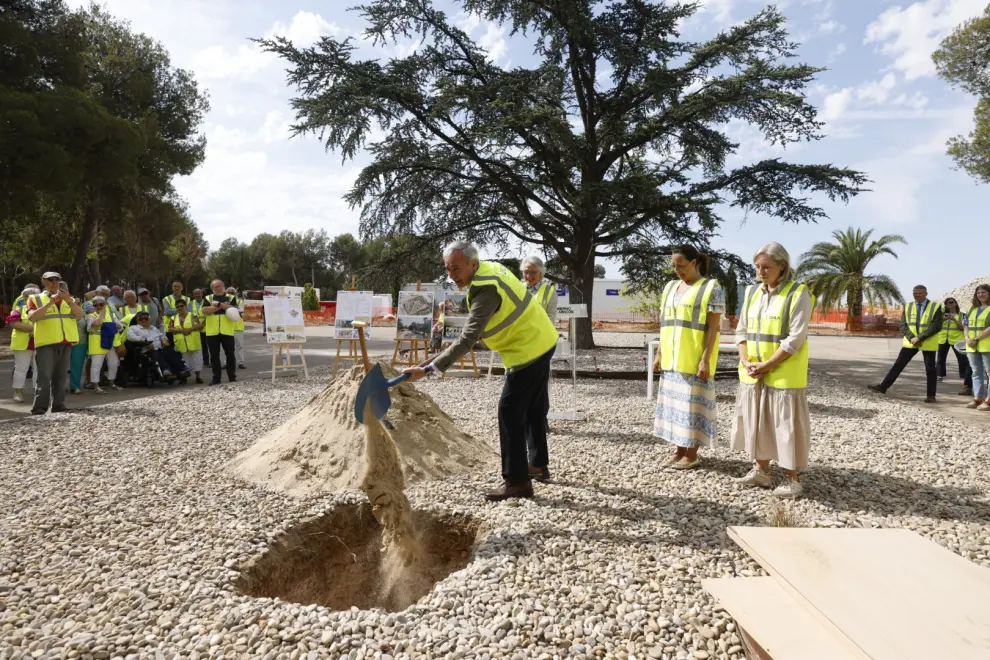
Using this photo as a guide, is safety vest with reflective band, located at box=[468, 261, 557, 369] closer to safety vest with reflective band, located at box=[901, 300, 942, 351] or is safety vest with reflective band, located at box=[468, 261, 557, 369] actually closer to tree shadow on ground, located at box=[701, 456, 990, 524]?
tree shadow on ground, located at box=[701, 456, 990, 524]

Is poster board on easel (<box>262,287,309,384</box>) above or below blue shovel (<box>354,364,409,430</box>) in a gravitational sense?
above

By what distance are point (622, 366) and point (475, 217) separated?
624cm

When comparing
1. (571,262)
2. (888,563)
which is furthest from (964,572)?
→ (571,262)

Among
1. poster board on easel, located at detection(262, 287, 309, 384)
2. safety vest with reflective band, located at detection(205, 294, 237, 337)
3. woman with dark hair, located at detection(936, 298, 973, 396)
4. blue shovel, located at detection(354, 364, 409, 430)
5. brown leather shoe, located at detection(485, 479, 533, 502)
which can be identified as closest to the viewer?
blue shovel, located at detection(354, 364, 409, 430)

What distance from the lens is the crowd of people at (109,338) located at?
24.4ft

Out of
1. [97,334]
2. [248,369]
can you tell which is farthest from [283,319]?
[97,334]

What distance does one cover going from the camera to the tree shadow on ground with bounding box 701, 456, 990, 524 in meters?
4.02

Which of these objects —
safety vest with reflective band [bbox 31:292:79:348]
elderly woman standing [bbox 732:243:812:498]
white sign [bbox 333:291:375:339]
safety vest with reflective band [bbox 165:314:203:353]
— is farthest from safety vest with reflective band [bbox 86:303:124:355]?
elderly woman standing [bbox 732:243:812:498]

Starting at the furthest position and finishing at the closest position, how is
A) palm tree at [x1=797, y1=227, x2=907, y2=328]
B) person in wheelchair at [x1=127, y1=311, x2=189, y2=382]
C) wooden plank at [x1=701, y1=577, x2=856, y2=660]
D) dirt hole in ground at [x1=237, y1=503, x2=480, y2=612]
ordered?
palm tree at [x1=797, y1=227, x2=907, y2=328] → person in wheelchair at [x1=127, y1=311, x2=189, y2=382] → dirt hole in ground at [x1=237, y1=503, x2=480, y2=612] → wooden plank at [x1=701, y1=577, x2=856, y2=660]

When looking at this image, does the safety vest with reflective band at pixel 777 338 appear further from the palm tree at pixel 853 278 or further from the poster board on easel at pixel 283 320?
the palm tree at pixel 853 278

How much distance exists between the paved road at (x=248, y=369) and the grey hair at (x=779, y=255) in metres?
8.81

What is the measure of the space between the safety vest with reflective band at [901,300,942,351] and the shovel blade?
29.6 feet

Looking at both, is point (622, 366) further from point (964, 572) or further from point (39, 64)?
point (39, 64)

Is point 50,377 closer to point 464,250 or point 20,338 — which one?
point 20,338
